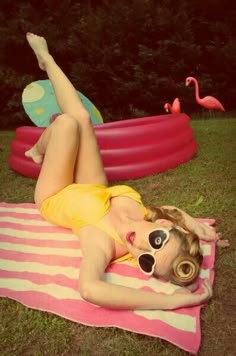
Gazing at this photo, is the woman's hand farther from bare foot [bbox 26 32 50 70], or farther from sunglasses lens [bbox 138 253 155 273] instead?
bare foot [bbox 26 32 50 70]

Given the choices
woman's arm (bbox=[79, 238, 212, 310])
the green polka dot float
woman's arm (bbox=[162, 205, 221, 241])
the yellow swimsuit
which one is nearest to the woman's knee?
the yellow swimsuit

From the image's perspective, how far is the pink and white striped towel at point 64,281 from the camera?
2.04m

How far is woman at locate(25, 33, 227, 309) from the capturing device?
2.13 metres

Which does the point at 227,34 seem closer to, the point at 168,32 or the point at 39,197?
the point at 168,32

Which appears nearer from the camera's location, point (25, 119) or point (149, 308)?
point (149, 308)

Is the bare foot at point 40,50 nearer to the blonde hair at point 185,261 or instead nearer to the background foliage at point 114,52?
the blonde hair at point 185,261

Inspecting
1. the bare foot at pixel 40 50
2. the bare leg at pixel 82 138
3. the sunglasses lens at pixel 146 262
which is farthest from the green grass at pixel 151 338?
the bare foot at pixel 40 50

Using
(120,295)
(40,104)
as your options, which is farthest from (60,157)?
(40,104)

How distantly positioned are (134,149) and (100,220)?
1.74 m

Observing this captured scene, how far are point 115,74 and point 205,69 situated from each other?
2.28 meters

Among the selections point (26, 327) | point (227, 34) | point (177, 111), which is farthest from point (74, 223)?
point (227, 34)

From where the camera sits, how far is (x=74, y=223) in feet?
8.90

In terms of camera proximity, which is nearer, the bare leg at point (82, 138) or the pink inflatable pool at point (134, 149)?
the bare leg at point (82, 138)

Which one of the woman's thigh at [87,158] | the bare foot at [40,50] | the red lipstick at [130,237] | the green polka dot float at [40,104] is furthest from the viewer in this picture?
the green polka dot float at [40,104]
